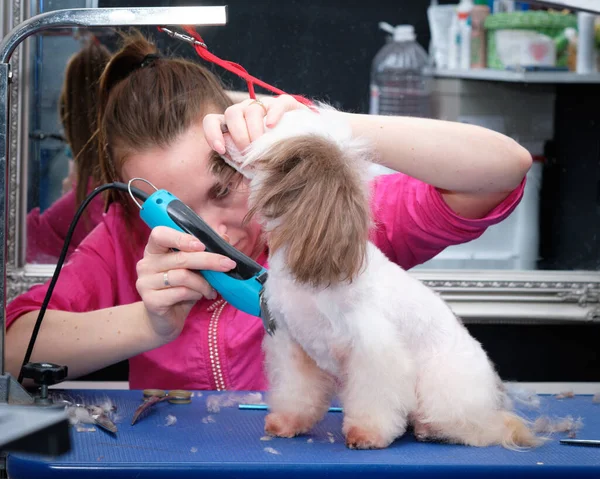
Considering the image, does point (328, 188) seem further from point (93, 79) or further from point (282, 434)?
point (93, 79)

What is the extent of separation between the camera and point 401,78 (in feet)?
5.98

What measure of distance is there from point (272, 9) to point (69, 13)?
934 millimetres

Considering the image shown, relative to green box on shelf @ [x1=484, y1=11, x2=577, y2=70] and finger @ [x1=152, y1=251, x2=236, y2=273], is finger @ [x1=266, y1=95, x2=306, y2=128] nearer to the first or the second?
finger @ [x1=152, y1=251, x2=236, y2=273]

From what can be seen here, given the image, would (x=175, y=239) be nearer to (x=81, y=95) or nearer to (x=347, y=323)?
(x=347, y=323)

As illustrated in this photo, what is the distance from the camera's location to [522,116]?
1.79 metres

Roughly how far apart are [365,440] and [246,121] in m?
0.37

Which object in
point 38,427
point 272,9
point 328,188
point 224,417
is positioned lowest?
point 224,417

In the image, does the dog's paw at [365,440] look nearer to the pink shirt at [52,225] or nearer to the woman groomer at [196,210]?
the woman groomer at [196,210]

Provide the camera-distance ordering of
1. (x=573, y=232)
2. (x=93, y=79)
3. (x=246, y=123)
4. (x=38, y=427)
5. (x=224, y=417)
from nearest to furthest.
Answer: (x=38, y=427) < (x=246, y=123) < (x=224, y=417) < (x=93, y=79) < (x=573, y=232)

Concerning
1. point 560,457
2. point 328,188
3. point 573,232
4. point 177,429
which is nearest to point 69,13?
point 328,188

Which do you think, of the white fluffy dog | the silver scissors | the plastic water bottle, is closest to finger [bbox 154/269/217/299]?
the white fluffy dog

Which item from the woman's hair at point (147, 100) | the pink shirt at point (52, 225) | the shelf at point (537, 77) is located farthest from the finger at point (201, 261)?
the shelf at point (537, 77)

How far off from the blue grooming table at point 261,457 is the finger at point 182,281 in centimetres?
17

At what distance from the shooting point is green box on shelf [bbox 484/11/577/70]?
5.88 feet
